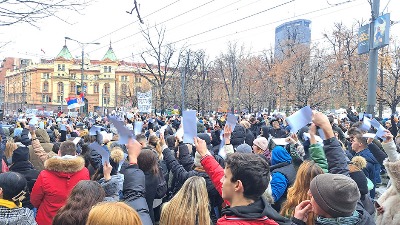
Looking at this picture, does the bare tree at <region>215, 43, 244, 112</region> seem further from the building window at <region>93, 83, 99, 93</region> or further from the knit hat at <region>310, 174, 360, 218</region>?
the building window at <region>93, 83, 99, 93</region>

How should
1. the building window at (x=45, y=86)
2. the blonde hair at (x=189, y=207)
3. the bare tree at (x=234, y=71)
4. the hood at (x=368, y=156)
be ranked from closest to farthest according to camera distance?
the blonde hair at (x=189, y=207) < the hood at (x=368, y=156) < the bare tree at (x=234, y=71) < the building window at (x=45, y=86)

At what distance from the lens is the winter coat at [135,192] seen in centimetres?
328

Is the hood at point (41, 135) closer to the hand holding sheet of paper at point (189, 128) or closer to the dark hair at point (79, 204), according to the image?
Answer: the hand holding sheet of paper at point (189, 128)

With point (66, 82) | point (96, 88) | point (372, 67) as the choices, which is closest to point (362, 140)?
point (372, 67)

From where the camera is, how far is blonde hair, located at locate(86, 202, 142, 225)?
221cm

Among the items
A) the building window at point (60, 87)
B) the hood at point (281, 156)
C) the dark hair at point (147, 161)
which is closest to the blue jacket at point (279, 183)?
the hood at point (281, 156)

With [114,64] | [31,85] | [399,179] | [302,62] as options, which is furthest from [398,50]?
[31,85]

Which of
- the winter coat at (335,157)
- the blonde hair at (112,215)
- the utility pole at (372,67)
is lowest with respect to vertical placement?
the blonde hair at (112,215)

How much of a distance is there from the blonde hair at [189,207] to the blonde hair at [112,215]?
630 millimetres

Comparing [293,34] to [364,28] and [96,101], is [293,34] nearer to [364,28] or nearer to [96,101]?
[364,28]

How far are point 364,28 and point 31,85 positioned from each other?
8773 cm

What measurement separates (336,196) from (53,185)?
2.94 meters

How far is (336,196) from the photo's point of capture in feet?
8.41

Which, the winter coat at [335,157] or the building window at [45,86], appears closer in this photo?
the winter coat at [335,157]
